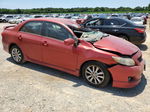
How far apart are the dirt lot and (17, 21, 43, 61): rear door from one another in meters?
0.55

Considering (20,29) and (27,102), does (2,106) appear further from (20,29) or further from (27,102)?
(20,29)

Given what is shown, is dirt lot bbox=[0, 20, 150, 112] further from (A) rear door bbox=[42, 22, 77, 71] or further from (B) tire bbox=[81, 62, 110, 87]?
(A) rear door bbox=[42, 22, 77, 71]

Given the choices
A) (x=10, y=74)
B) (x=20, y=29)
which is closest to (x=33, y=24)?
(x=20, y=29)

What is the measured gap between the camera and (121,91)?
368 cm

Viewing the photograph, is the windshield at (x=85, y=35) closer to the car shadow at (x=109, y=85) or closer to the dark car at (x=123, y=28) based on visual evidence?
the car shadow at (x=109, y=85)

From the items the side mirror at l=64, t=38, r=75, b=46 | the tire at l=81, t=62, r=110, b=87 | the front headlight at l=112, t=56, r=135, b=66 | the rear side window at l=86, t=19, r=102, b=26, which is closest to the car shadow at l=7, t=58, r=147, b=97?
the tire at l=81, t=62, r=110, b=87

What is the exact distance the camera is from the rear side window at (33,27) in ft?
14.8

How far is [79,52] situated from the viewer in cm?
379

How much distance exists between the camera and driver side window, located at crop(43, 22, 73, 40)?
407cm

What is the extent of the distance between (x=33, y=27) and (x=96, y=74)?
7.74 ft

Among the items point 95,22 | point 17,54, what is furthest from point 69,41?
point 95,22

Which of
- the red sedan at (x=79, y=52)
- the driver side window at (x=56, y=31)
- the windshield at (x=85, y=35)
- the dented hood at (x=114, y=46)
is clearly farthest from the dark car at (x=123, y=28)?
the driver side window at (x=56, y=31)

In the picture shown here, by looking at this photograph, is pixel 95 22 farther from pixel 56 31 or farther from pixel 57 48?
pixel 57 48

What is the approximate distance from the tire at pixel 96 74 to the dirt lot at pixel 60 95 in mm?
149
